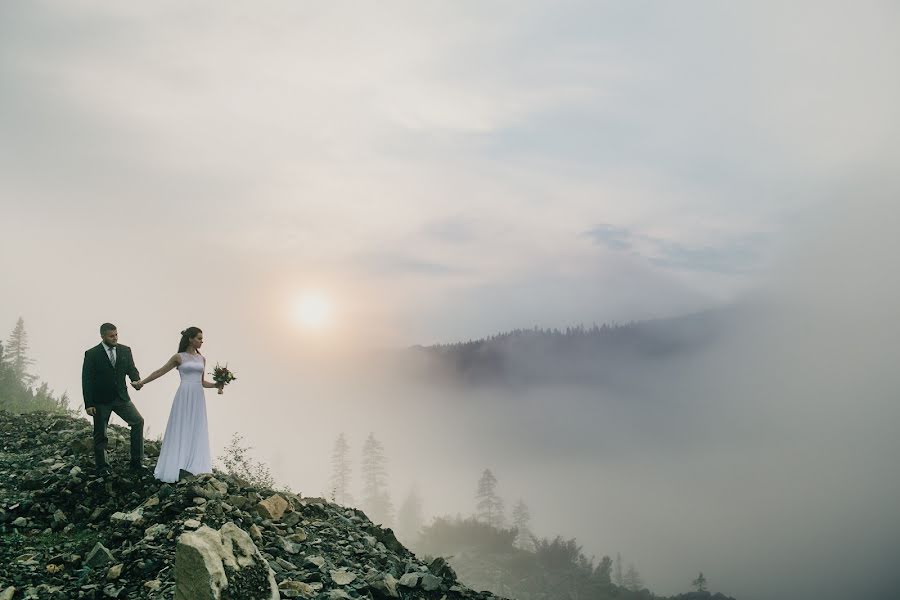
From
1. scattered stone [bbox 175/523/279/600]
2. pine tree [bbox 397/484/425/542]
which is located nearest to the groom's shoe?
scattered stone [bbox 175/523/279/600]

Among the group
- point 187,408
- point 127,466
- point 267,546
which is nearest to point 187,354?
point 187,408

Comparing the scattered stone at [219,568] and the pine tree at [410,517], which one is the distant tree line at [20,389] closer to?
the scattered stone at [219,568]

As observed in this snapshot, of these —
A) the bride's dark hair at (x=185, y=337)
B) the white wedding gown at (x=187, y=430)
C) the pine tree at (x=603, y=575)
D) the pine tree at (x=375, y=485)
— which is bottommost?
the pine tree at (x=603, y=575)

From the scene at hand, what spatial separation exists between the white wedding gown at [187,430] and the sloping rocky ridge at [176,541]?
1.73ft

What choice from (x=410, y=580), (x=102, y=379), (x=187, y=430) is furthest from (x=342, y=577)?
(x=102, y=379)

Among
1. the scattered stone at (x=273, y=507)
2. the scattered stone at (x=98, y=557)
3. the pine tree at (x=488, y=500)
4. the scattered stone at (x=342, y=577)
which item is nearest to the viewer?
the scattered stone at (x=98, y=557)

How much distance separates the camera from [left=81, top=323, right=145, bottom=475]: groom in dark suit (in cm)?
1382

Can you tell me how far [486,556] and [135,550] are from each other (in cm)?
6010

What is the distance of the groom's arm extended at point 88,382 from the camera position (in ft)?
45.1

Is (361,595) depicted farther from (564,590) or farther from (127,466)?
(564,590)

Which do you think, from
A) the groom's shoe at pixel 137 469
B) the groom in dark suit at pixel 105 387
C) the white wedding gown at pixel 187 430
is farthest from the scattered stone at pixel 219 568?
the groom in dark suit at pixel 105 387

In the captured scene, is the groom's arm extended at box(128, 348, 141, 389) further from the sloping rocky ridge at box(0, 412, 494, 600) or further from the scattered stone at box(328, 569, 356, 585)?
the scattered stone at box(328, 569, 356, 585)

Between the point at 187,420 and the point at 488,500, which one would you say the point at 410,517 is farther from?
the point at 187,420

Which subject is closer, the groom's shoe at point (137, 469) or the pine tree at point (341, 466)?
the groom's shoe at point (137, 469)
